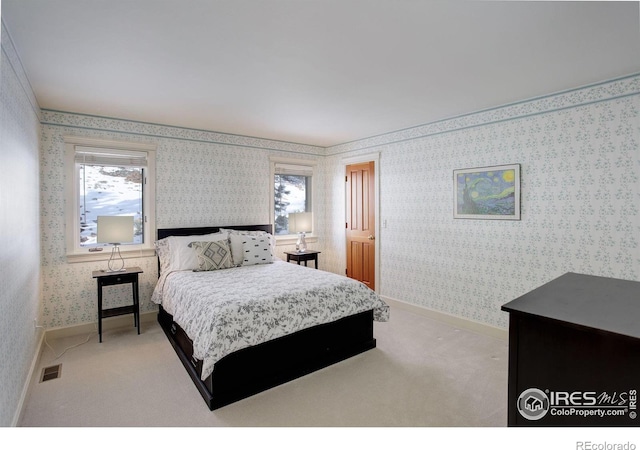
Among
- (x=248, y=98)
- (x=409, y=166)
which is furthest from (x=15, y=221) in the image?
(x=409, y=166)

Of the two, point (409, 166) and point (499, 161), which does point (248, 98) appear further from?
point (499, 161)

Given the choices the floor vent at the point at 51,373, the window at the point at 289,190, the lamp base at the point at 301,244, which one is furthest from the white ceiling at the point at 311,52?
the floor vent at the point at 51,373

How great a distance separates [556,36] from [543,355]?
203 cm

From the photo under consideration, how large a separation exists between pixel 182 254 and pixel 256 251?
0.90m

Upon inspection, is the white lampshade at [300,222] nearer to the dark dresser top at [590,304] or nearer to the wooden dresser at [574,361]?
the dark dresser top at [590,304]

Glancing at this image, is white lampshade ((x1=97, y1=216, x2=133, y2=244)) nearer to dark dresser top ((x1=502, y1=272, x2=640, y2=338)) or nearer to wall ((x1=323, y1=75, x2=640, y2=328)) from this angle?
wall ((x1=323, y1=75, x2=640, y2=328))

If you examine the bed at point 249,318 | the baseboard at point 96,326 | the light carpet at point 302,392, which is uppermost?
the bed at point 249,318

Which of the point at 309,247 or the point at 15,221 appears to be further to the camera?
the point at 309,247

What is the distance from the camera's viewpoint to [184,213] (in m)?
4.43

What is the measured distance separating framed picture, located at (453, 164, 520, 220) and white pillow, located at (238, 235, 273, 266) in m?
2.42

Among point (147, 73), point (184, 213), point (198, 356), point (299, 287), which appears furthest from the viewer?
point (184, 213)

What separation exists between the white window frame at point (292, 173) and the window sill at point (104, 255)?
182 centimetres

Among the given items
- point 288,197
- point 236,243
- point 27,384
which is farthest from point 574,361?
point 288,197

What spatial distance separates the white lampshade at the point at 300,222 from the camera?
202 inches
